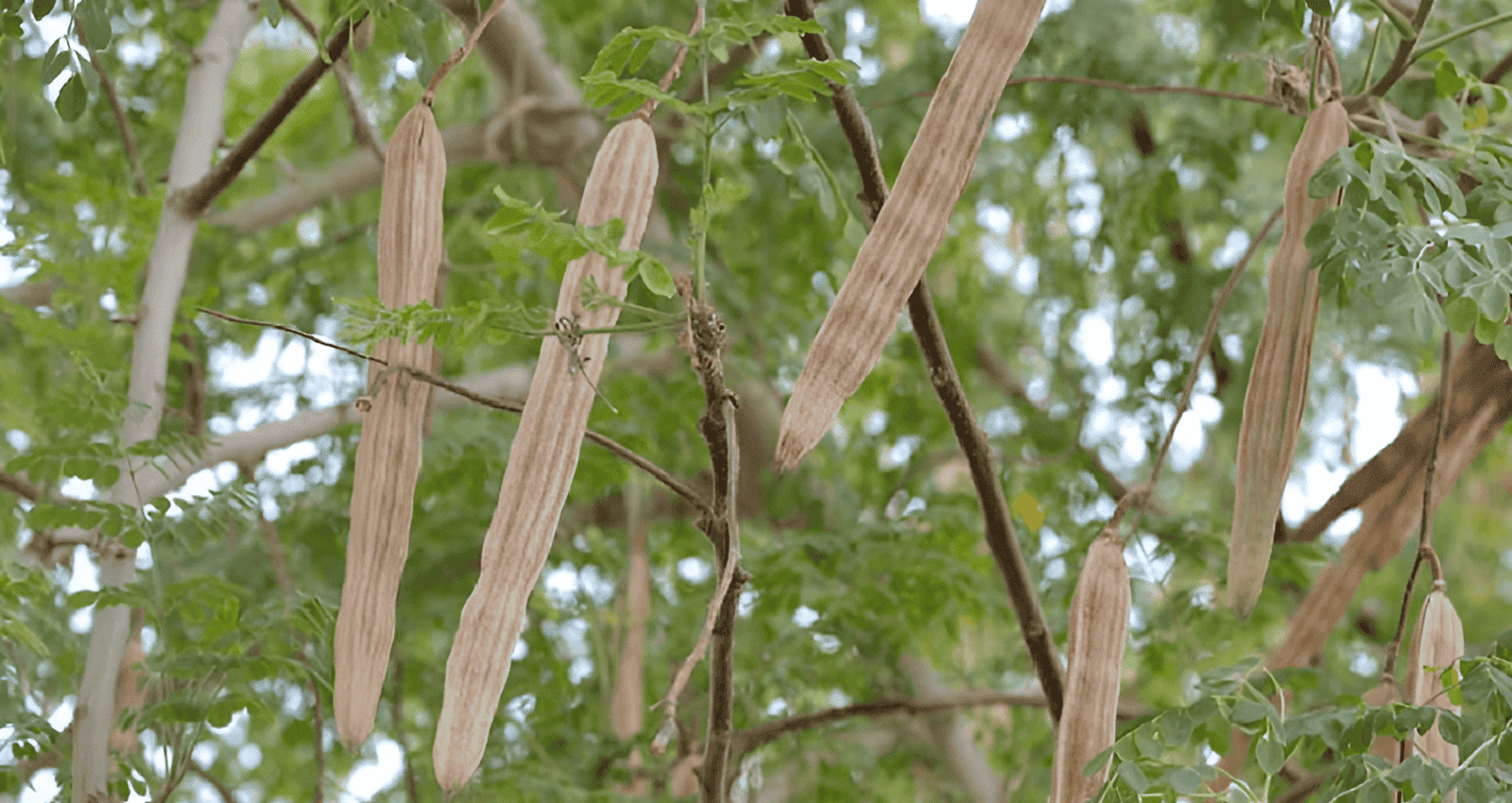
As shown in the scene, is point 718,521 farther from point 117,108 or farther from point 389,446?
point 117,108

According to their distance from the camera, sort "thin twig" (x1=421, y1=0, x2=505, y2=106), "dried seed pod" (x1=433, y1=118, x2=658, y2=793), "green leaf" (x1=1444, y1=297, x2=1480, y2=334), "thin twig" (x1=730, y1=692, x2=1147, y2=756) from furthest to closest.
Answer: "thin twig" (x1=730, y1=692, x2=1147, y2=756)
"green leaf" (x1=1444, y1=297, x2=1480, y2=334)
"thin twig" (x1=421, y1=0, x2=505, y2=106)
"dried seed pod" (x1=433, y1=118, x2=658, y2=793)

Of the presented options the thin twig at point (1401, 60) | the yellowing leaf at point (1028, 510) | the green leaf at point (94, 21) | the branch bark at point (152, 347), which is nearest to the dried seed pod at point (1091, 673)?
the thin twig at point (1401, 60)

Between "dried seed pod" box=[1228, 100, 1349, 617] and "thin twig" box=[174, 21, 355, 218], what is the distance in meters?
0.61

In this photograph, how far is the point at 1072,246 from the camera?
8.33 ft

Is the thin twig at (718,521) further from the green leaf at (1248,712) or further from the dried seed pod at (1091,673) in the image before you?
the green leaf at (1248,712)

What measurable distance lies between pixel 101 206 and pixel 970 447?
3.24 feet

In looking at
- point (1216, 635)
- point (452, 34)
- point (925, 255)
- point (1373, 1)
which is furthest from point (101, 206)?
point (1216, 635)

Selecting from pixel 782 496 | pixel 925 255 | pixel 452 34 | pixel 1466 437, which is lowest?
pixel 925 255

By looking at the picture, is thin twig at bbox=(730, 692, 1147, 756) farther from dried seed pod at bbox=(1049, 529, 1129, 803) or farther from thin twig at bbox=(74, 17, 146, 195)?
thin twig at bbox=(74, 17, 146, 195)

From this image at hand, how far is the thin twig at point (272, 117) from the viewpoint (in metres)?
0.93

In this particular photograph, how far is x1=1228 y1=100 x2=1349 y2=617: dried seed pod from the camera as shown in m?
0.67

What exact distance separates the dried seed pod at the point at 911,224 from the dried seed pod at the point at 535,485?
109 millimetres

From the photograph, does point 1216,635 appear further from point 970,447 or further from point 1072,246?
point 970,447

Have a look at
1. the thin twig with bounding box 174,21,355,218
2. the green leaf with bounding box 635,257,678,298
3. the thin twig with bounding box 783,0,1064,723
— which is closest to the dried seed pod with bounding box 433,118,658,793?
the green leaf with bounding box 635,257,678,298
